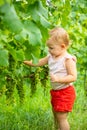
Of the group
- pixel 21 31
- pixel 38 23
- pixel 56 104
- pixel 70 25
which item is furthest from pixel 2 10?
pixel 70 25

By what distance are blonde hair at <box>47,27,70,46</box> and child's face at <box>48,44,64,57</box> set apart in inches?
1.4

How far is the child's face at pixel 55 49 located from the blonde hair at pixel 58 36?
1.4 inches

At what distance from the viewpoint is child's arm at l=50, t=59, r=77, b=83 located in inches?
149

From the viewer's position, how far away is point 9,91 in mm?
3785

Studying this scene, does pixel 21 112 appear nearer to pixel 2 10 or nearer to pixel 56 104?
pixel 56 104

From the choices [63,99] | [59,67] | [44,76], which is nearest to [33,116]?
[44,76]

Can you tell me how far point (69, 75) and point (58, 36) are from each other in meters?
0.36

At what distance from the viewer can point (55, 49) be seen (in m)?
3.97

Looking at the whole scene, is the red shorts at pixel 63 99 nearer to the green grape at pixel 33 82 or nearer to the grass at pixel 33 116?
the green grape at pixel 33 82

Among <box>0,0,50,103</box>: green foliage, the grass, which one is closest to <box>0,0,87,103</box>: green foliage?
<box>0,0,50,103</box>: green foliage

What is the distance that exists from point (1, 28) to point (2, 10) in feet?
1.33

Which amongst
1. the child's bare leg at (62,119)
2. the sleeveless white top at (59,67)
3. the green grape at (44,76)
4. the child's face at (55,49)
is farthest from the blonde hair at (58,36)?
the child's bare leg at (62,119)

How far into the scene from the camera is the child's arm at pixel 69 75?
12.4 feet

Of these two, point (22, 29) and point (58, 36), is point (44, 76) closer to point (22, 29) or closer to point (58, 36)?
point (58, 36)
